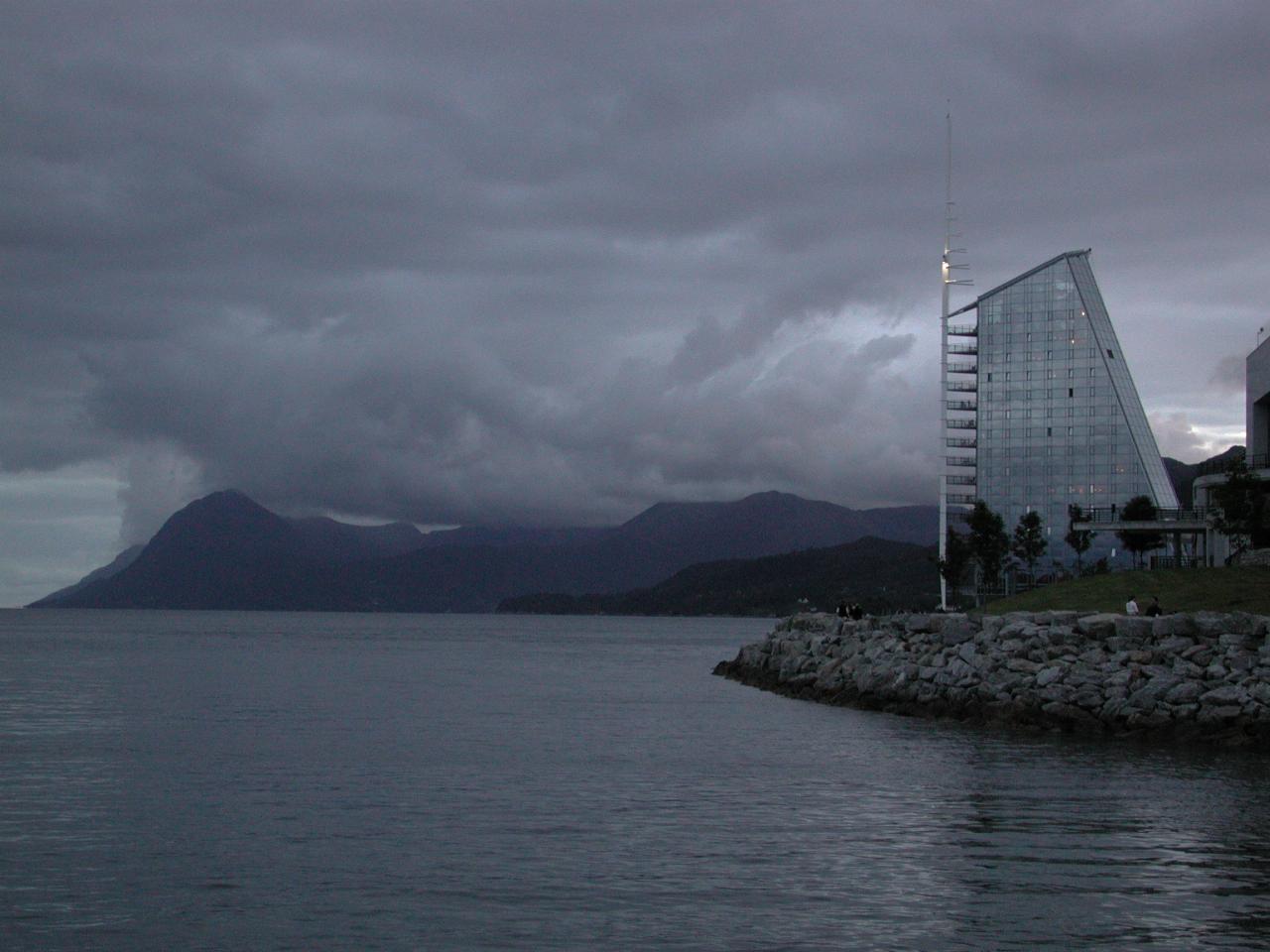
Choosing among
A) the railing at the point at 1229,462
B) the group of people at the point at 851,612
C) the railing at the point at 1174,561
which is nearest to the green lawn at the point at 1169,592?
the group of people at the point at 851,612

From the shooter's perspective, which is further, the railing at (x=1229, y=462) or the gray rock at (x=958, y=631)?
the railing at (x=1229, y=462)

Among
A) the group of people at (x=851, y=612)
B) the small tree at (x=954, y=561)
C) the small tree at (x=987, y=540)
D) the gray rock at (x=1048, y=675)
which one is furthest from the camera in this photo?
the small tree at (x=954, y=561)

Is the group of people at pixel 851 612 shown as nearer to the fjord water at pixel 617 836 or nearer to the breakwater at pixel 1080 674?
the breakwater at pixel 1080 674

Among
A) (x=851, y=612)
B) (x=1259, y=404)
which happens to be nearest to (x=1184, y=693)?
(x=851, y=612)

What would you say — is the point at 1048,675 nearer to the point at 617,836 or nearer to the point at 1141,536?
the point at 617,836

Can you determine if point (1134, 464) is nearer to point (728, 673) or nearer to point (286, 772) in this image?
point (728, 673)

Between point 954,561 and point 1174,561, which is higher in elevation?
point 954,561

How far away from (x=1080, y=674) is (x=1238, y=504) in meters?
32.4

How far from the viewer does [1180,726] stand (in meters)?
40.5

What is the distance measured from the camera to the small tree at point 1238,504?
237ft

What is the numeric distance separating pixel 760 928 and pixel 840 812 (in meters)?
9.61

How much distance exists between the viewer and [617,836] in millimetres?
23484

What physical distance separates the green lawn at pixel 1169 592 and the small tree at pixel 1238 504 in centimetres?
634

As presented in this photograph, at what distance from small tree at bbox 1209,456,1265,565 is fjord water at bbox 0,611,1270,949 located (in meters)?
34.1
